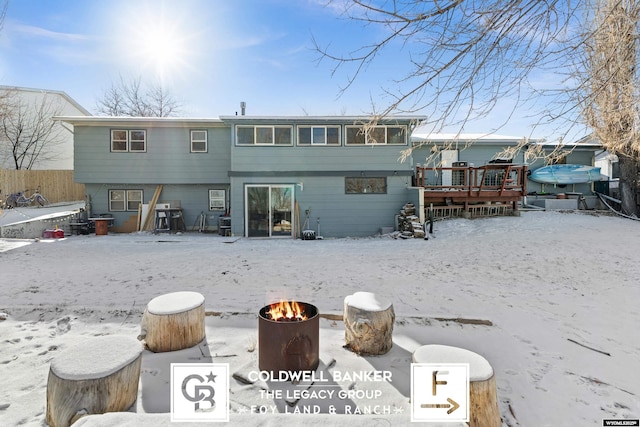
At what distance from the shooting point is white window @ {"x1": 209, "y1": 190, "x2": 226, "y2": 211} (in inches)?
534

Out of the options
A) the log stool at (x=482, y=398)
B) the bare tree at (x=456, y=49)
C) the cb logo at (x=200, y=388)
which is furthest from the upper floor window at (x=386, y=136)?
the log stool at (x=482, y=398)

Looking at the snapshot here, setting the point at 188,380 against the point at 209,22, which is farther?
the point at 209,22

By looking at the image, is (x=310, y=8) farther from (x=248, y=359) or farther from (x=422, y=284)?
(x=422, y=284)

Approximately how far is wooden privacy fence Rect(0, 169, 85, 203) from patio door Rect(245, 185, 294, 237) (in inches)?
547

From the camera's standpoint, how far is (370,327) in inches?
130

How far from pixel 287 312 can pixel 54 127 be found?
2695 centimetres

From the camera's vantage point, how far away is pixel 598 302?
5.23 m

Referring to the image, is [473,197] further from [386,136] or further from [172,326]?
[172,326]

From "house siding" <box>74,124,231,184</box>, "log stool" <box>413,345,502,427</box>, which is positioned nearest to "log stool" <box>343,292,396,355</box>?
"log stool" <box>413,345,502,427</box>

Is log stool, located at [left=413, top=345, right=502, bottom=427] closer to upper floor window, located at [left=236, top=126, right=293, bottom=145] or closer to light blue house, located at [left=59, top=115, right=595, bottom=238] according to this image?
light blue house, located at [left=59, top=115, right=595, bottom=238]

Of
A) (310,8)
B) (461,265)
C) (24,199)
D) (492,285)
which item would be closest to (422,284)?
(492,285)

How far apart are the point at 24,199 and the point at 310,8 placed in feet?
69.2

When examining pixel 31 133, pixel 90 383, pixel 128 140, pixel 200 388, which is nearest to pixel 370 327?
pixel 200 388

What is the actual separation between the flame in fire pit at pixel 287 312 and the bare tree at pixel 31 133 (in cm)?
2572
